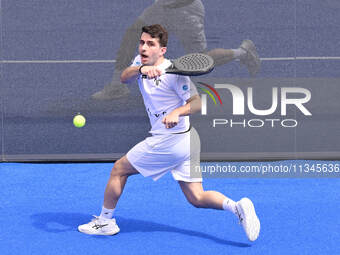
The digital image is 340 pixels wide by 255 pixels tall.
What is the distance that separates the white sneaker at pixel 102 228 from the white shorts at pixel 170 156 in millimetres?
487

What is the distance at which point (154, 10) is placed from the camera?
8.63 meters

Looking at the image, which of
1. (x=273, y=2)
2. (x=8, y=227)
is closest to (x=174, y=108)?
(x=8, y=227)

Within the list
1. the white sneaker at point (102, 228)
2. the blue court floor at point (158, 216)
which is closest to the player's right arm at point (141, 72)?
the white sneaker at point (102, 228)

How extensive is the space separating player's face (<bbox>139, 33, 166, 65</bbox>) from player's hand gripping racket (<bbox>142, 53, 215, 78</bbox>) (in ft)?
0.54

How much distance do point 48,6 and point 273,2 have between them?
306cm

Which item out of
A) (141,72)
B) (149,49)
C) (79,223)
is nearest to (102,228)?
(79,223)

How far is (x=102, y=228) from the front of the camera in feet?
16.5

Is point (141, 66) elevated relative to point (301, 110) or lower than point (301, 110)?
elevated

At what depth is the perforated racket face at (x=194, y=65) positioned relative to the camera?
178 inches

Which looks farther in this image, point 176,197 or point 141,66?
point 176,197

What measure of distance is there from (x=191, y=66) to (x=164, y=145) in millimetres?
653

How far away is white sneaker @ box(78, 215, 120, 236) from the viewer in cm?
502

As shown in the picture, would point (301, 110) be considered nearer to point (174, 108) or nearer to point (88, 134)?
point (88, 134)

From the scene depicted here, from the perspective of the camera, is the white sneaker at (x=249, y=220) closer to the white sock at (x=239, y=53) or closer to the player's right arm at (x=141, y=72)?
the player's right arm at (x=141, y=72)
